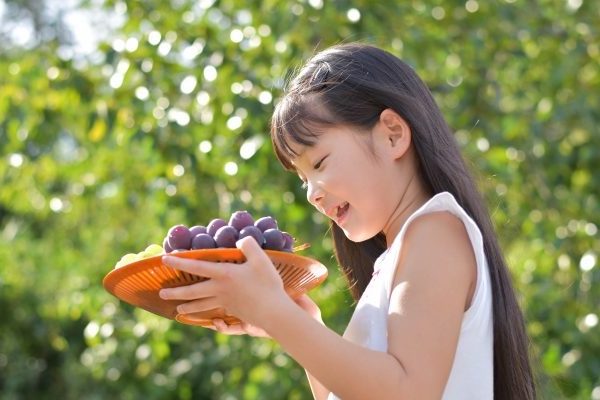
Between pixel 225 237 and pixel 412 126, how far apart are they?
0.33 metres

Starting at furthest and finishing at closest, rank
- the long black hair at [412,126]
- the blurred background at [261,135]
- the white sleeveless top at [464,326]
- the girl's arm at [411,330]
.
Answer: the blurred background at [261,135]
the long black hair at [412,126]
the white sleeveless top at [464,326]
the girl's arm at [411,330]

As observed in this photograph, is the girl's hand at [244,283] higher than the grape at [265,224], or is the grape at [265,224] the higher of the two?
the girl's hand at [244,283]

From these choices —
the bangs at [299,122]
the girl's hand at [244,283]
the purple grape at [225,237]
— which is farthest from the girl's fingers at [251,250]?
the bangs at [299,122]

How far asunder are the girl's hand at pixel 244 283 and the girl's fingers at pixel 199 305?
0.02m

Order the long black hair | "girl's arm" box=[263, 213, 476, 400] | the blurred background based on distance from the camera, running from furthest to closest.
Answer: the blurred background → the long black hair → "girl's arm" box=[263, 213, 476, 400]

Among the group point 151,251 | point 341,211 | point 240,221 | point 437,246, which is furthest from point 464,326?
point 151,251

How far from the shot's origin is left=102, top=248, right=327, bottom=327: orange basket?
1.53 meters

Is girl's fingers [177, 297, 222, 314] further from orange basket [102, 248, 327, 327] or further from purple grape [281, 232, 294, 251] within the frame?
purple grape [281, 232, 294, 251]

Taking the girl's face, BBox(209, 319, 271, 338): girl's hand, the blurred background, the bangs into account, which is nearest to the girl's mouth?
the girl's face

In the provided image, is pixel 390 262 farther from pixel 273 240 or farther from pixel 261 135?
pixel 261 135

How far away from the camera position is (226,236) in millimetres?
1643

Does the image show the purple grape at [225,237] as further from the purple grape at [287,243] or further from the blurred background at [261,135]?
the blurred background at [261,135]

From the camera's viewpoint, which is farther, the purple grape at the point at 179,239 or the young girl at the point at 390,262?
the purple grape at the point at 179,239

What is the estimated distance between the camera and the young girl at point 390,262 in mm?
1490
